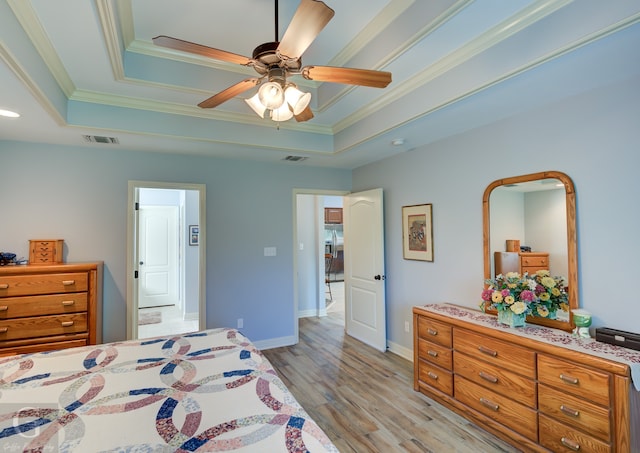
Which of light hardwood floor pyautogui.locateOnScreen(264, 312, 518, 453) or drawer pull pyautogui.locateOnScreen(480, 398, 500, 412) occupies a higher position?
drawer pull pyautogui.locateOnScreen(480, 398, 500, 412)

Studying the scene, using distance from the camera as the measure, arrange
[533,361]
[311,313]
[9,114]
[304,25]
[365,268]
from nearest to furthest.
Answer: [304,25]
[533,361]
[9,114]
[365,268]
[311,313]

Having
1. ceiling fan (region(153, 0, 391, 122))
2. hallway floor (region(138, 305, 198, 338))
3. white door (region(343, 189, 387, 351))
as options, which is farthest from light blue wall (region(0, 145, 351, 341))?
ceiling fan (region(153, 0, 391, 122))

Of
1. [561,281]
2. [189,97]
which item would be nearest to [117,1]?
[189,97]

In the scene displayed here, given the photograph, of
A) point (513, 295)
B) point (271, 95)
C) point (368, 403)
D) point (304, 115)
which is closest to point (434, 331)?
point (513, 295)

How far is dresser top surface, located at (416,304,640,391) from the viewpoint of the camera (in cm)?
175

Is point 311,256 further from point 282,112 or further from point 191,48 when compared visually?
point 191,48

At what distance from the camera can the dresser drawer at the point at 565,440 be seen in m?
1.80

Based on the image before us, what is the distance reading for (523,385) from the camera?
2156mm

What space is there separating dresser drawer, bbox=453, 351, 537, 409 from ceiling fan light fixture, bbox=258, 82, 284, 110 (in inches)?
91.9

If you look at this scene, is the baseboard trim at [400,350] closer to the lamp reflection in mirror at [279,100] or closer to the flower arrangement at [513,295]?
the flower arrangement at [513,295]

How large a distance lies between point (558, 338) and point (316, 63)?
2718 mm

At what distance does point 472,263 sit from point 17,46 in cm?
355

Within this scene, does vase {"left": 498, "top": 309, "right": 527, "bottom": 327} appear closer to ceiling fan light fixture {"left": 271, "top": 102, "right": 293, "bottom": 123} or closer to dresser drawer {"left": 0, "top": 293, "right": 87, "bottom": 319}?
ceiling fan light fixture {"left": 271, "top": 102, "right": 293, "bottom": 123}

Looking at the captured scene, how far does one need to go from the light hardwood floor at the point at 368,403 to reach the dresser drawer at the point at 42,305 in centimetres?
204
